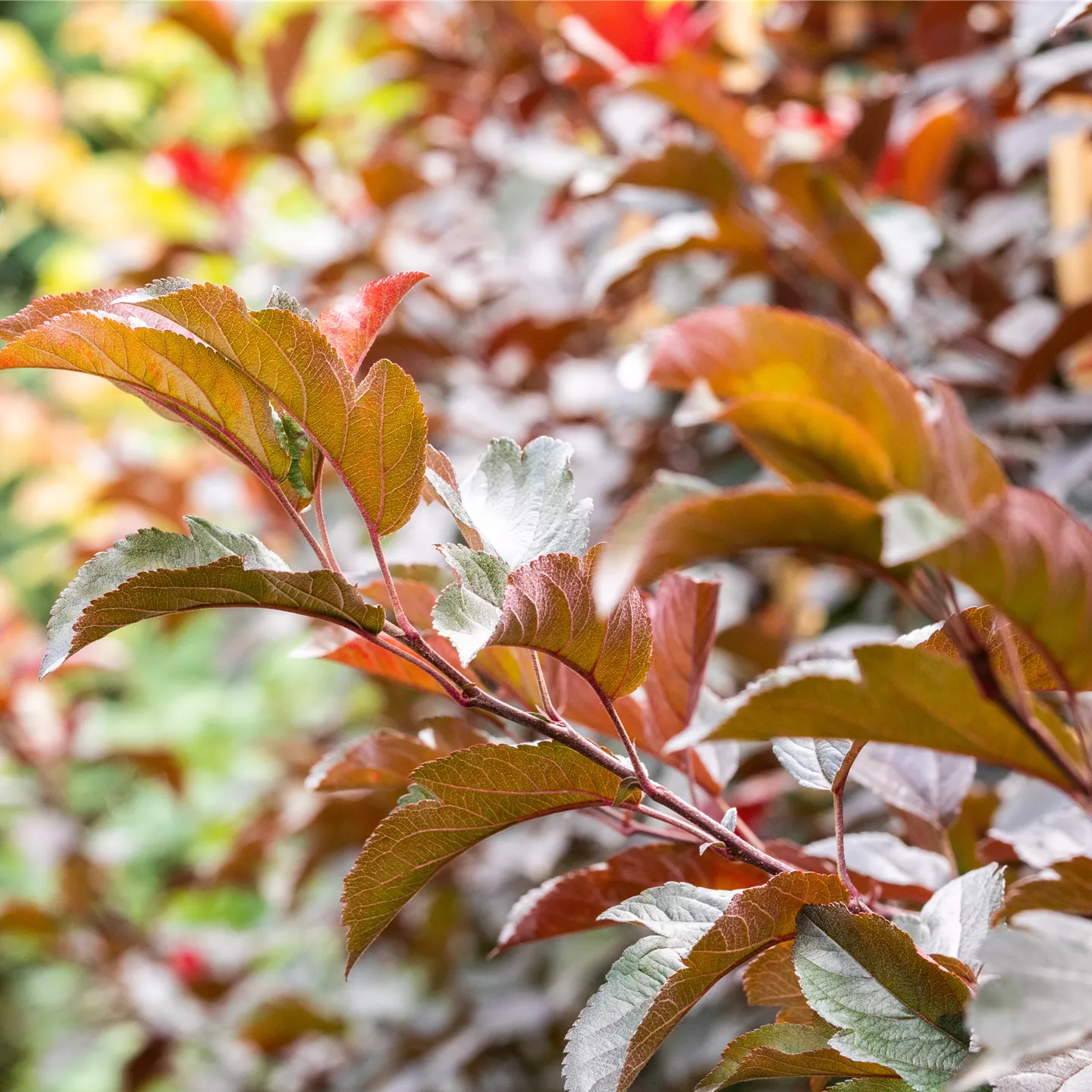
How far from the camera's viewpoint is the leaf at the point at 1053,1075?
311 mm

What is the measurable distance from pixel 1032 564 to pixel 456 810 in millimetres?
200

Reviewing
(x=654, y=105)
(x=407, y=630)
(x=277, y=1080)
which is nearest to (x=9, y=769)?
(x=277, y=1080)

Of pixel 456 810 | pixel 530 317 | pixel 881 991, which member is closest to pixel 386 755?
pixel 456 810

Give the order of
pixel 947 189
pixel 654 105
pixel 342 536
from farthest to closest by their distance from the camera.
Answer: pixel 947 189
pixel 342 536
pixel 654 105

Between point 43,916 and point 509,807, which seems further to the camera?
point 43,916

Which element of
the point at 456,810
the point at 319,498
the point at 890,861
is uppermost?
the point at 319,498

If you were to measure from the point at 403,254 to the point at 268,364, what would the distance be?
1.02 m

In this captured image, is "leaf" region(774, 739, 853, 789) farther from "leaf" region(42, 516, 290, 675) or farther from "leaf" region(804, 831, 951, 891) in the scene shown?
"leaf" region(42, 516, 290, 675)

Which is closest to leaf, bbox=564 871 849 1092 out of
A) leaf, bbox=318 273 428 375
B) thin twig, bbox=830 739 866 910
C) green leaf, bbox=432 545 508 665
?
thin twig, bbox=830 739 866 910

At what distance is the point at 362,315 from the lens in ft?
1.20

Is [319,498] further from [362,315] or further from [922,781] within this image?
[922,781]

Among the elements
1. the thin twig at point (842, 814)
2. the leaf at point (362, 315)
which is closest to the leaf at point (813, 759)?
the thin twig at point (842, 814)

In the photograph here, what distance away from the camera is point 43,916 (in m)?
1.40

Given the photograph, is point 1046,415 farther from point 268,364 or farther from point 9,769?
point 9,769
